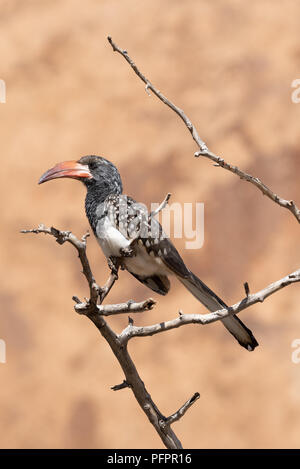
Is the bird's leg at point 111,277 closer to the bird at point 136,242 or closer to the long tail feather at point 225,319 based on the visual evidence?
the bird at point 136,242

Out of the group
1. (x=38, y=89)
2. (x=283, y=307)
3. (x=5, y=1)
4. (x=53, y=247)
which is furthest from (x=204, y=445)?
(x=5, y=1)

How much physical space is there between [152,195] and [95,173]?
360 centimetres

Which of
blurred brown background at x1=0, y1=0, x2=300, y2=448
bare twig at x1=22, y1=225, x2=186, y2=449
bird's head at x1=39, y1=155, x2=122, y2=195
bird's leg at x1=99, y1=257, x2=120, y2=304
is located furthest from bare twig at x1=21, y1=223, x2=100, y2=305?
blurred brown background at x1=0, y1=0, x2=300, y2=448

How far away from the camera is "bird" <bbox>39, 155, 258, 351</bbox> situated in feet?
9.84

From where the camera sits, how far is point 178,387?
6.58m

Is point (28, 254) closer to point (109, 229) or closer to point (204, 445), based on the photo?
point (204, 445)

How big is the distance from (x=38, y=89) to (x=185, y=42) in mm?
1441

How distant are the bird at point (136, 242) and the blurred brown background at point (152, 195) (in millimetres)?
3414

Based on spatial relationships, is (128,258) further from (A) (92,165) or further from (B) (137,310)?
(B) (137,310)

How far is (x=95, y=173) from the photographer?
328cm

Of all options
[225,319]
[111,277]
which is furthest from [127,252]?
[225,319]

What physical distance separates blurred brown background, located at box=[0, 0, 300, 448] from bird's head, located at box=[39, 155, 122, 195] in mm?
3373

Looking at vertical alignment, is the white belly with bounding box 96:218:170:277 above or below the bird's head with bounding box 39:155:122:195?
below

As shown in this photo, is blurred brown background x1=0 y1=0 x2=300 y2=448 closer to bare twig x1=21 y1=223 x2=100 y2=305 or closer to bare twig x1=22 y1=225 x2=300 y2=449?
bare twig x1=22 y1=225 x2=300 y2=449
